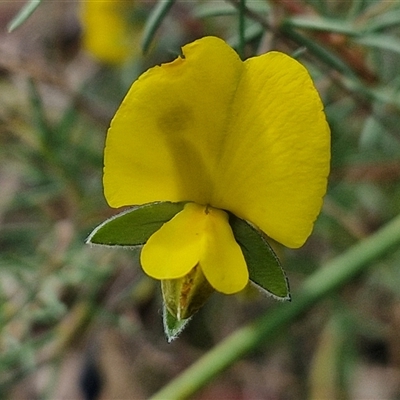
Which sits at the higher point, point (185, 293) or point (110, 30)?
point (185, 293)

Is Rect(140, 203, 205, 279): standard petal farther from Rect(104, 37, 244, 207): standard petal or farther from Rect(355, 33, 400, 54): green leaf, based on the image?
Rect(355, 33, 400, 54): green leaf

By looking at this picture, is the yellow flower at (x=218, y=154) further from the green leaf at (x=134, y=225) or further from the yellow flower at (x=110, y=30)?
the yellow flower at (x=110, y=30)

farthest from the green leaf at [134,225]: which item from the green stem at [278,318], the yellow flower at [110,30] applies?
the yellow flower at [110,30]

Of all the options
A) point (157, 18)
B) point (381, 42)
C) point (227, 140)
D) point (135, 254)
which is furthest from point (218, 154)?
point (135, 254)

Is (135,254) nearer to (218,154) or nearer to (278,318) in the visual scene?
(278,318)

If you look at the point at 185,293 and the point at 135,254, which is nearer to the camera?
the point at 185,293

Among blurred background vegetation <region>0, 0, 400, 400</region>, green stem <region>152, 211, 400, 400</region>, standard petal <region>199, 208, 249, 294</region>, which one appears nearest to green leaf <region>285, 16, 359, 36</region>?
blurred background vegetation <region>0, 0, 400, 400</region>

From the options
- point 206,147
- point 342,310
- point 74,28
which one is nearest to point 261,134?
point 206,147
